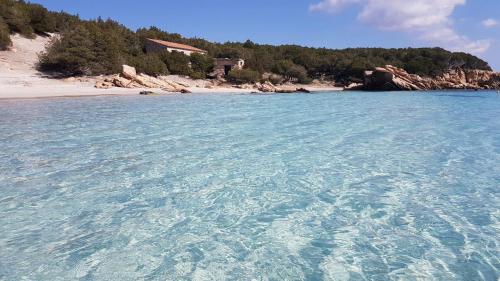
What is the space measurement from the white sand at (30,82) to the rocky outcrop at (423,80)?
91.3 ft

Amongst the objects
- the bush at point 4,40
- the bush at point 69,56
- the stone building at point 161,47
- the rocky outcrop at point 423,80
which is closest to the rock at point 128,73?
the bush at point 69,56

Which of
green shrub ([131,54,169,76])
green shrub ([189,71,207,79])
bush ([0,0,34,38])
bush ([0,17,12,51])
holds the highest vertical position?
bush ([0,0,34,38])

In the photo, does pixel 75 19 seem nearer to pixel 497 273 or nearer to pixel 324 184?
pixel 324 184

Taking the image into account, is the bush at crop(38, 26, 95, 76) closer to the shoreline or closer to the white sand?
the white sand

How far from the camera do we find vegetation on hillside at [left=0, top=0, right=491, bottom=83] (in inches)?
1439

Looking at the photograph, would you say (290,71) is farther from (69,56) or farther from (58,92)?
(58,92)

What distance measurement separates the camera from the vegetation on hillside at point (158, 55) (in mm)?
36562

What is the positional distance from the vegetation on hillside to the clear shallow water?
93.4 ft

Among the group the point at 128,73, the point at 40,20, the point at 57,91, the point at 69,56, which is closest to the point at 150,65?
the point at 128,73

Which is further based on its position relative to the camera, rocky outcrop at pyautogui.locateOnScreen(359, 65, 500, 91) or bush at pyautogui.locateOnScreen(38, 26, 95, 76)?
rocky outcrop at pyautogui.locateOnScreen(359, 65, 500, 91)

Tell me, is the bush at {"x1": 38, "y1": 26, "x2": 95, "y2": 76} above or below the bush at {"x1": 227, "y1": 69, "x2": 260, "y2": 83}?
above

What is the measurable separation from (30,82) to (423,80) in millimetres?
52293

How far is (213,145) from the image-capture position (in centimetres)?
1016

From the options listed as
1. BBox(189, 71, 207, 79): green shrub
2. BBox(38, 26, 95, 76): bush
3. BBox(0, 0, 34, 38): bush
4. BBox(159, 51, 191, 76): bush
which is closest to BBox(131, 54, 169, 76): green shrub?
BBox(159, 51, 191, 76): bush
